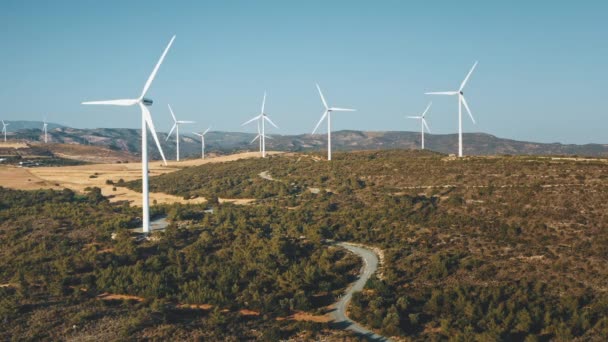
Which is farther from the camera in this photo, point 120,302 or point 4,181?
point 4,181

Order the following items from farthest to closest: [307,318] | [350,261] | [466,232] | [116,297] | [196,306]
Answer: [466,232]
[350,261]
[116,297]
[196,306]
[307,318]

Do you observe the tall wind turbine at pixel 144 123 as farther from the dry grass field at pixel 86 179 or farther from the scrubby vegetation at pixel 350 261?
the dry grass field at pixel 86 179

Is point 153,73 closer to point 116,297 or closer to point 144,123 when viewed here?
point 144,123

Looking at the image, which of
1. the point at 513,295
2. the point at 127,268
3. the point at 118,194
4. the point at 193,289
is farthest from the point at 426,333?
the point at 118,194

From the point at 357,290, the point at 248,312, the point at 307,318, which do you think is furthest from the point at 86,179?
the point at 307,318

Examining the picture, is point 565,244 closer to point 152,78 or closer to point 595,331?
point 595,331

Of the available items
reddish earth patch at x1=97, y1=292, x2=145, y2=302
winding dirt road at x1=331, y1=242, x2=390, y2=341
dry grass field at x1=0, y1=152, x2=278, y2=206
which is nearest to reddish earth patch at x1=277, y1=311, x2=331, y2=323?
winding dirt road at x1=331, y1=242, x2=390, y2=341

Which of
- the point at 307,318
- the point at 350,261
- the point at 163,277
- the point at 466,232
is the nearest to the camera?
the point at 307,318

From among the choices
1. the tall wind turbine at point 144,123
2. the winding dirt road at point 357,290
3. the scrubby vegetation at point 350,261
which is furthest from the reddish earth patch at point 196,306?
the tall wind turbine at point 144,123
